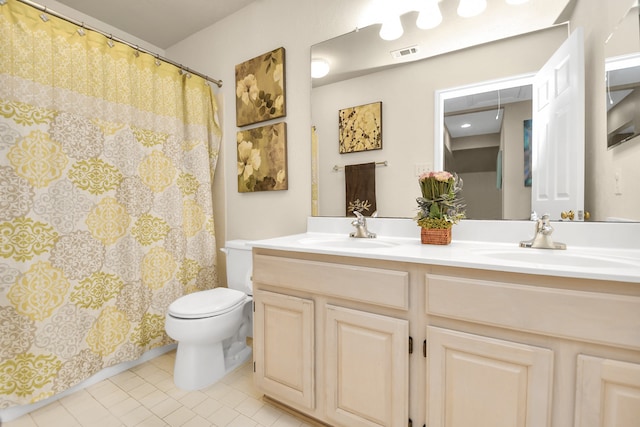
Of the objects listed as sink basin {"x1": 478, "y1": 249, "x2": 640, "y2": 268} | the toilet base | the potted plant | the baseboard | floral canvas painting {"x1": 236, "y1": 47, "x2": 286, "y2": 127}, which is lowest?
the baseboard

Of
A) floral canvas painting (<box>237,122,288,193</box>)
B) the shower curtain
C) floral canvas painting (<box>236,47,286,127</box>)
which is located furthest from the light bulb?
the shower curtain

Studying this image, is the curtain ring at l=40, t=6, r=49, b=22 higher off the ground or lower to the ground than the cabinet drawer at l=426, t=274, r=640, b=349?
higher

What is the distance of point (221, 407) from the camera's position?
1.43m

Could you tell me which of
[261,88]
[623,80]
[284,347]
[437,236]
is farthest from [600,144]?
[261,88]

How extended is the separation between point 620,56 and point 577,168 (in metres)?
0.42

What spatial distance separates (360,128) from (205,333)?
1458mm

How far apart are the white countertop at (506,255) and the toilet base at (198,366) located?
796 mm

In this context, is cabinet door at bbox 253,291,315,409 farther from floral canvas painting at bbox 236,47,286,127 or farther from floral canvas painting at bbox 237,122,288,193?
floral canvas painting at bbox 236,47,286,127

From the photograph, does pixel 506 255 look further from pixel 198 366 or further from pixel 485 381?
pixel 198 366

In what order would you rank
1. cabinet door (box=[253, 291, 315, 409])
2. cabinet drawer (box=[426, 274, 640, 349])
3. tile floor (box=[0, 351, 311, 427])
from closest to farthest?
cabinet drawer (box=[426, 274, 640, 349])
cabinet door (box=[253, 291, 315, 409])
tile floor (box=[0, 351, 311, 427])

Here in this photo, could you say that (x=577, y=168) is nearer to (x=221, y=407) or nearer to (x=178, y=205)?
(x=221, y=407)

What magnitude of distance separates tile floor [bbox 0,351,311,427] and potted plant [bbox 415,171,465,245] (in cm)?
109

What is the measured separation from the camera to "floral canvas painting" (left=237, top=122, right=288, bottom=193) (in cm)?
192

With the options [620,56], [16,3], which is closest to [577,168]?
[620,56]
